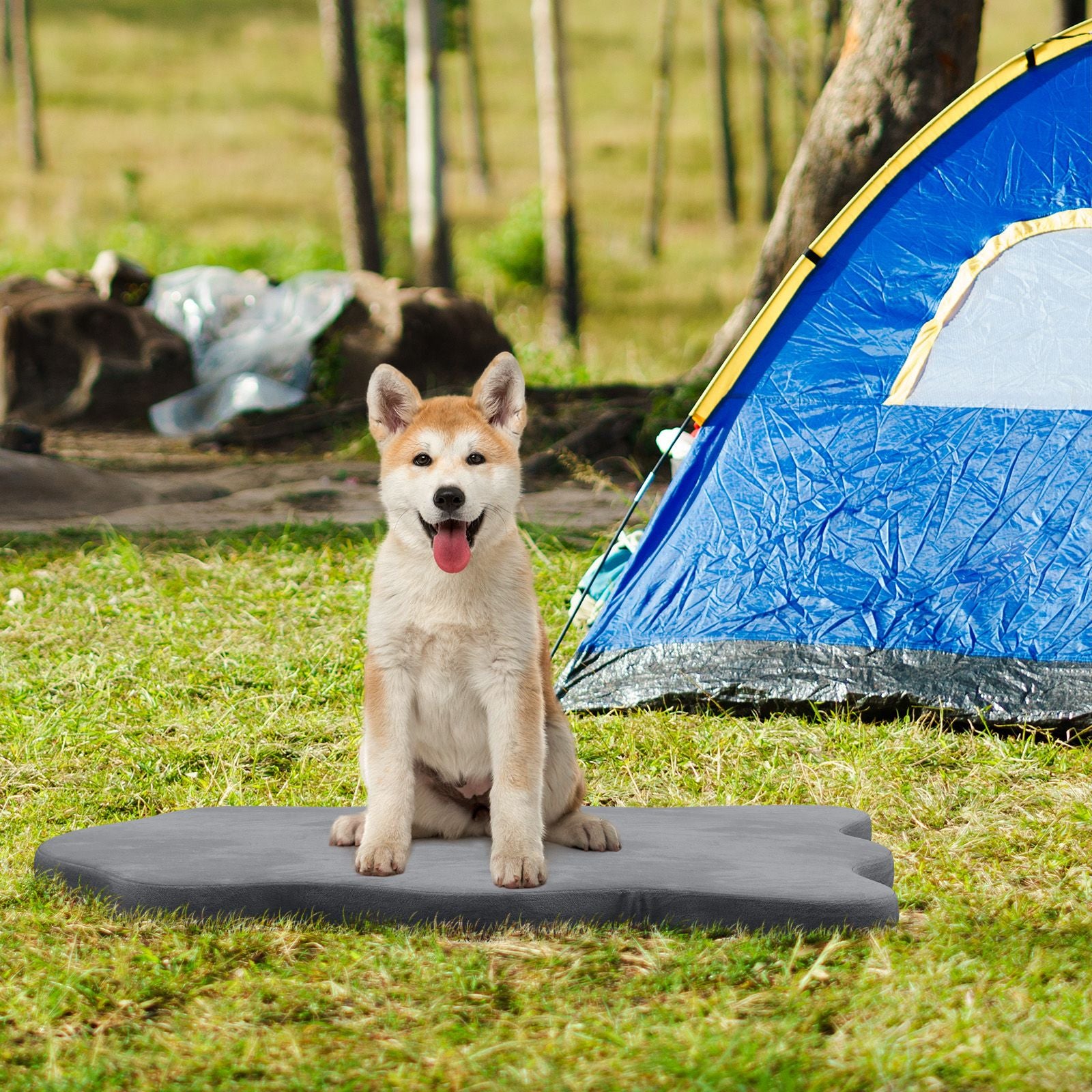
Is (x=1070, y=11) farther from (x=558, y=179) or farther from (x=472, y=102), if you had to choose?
(x=472, y=102)

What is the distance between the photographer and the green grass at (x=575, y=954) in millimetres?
2340

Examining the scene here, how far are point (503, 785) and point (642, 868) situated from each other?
40 centimetres

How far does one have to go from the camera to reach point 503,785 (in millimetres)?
2854

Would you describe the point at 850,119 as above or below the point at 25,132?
below

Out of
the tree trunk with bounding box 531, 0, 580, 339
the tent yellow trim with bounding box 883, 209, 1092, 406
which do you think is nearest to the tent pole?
the tent yellow trim with bounding box 883, 209, 1092, 406

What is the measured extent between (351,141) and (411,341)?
3.99m

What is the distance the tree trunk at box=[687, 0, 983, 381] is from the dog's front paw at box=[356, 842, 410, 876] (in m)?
5.13

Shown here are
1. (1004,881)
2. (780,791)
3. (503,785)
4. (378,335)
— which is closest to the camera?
(503,785)

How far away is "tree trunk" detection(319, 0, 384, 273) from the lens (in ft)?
43.2

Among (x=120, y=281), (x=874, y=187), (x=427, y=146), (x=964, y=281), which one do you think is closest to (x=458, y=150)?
(x=427, y=146)

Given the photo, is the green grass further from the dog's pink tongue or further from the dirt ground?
the dirt ground

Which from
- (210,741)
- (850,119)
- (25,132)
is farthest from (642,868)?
(25,132)

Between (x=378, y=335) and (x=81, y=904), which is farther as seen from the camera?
(x=378, y=335)

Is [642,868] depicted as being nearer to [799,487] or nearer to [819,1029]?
[819,1029]
